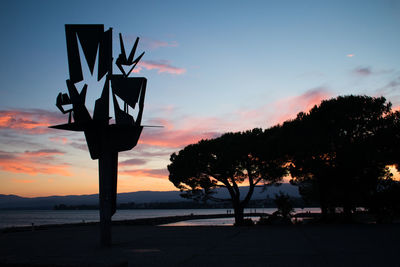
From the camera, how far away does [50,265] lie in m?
8.07

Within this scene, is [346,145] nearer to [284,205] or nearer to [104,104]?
[284,205]

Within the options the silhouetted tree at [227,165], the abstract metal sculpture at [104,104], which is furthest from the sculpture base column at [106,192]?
the silhouetted tree at [227,165]

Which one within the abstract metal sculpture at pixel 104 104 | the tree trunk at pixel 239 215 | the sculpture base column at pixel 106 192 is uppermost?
the abstract metal sculpture at pixel 104 104

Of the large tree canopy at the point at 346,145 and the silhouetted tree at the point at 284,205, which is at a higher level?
the large tree canopy at the point at 346,145

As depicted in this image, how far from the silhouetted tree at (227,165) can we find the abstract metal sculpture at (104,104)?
16457 millimetres

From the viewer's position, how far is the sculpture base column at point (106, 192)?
14.0 metres

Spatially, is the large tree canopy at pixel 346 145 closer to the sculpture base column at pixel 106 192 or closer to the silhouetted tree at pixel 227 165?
the silhouetted tree at pixel 227 165

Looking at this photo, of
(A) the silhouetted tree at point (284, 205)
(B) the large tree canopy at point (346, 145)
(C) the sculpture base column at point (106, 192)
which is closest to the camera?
(C) the sculpture base column at point (106, 192)

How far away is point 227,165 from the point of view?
30375mm

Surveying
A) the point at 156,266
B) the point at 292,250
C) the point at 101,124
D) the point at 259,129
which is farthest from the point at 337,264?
the point at 259,129

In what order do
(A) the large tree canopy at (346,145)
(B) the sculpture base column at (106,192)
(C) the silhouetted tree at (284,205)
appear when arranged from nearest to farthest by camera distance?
1. (B) the sculpture base column at (106,192)
2. (A) the large tree canopy at (346,145)
3. (C) the silhouetted tree at (284,205)

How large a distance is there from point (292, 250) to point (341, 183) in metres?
17.5

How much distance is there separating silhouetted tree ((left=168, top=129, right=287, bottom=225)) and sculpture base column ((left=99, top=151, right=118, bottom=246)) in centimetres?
1664

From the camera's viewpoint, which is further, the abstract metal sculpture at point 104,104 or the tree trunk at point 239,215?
the tree trunk at point 239,215
